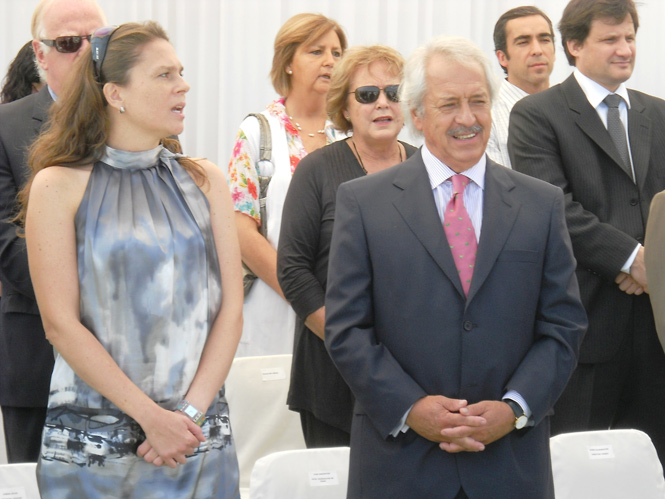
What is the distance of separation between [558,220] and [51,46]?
5.46 ft

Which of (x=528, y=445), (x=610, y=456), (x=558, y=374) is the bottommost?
(x=610, y=456)

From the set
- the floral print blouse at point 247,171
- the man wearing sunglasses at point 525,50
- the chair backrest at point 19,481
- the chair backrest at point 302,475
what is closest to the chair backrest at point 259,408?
the floral print blouse at point 247,171

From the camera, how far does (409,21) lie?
5410 mm

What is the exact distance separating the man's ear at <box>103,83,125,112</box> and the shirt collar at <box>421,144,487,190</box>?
789 millimetres

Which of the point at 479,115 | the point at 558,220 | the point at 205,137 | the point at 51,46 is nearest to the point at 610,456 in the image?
the point at 558,220

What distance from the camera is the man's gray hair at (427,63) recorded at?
2.42 m

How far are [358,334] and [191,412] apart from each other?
1.44 feet

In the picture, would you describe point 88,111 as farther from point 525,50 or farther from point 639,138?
point 525,50

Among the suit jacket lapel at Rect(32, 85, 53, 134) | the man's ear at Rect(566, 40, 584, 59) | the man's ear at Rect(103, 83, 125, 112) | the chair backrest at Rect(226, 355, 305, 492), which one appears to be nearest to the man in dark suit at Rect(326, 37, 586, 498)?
the man's ear at Rect(103, 83, 125, 112)

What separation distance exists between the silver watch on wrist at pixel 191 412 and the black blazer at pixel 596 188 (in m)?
1.69

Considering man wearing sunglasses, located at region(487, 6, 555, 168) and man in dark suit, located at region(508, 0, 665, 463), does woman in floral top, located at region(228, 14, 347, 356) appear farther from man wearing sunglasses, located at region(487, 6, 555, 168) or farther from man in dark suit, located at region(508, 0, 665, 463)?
man wearing sunglasses, located at region(487, 6, 555, 168)

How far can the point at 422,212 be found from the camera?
7.59 feet

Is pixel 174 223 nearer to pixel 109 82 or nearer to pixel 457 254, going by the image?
pixel 109 82

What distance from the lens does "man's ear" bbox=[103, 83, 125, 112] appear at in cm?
230
